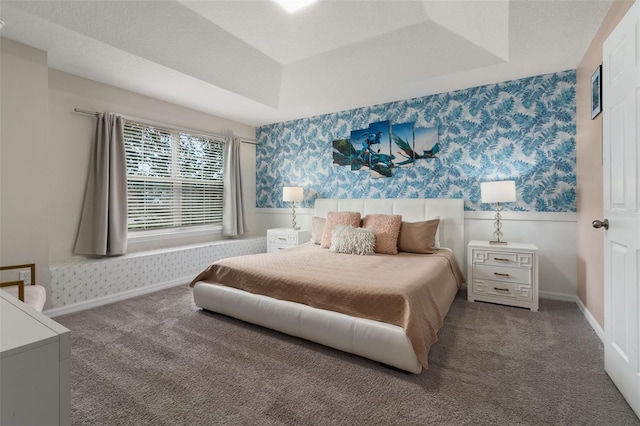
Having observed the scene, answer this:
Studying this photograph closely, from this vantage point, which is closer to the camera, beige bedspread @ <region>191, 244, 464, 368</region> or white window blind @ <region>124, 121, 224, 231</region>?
beige bedspread @ <region>191, 244, 464, 368</region>

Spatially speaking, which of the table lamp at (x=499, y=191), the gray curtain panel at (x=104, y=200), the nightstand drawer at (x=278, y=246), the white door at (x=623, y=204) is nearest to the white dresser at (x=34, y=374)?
the white door at (x=623, y=204)

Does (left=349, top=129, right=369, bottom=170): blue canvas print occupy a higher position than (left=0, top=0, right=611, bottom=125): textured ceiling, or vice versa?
(left=0, top=0, right=611, bottom=125): textured ceiling

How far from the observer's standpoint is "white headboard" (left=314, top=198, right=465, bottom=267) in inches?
142

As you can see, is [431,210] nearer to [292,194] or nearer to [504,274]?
[504,274]

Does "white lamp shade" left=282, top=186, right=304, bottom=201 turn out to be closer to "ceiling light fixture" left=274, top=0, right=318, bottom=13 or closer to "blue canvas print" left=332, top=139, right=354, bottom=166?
"blue canvas print" left=332, top=139, right=354, bottom=166

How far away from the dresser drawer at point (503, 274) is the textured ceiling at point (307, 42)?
2040 millimetres

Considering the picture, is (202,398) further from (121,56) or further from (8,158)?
(121,56)

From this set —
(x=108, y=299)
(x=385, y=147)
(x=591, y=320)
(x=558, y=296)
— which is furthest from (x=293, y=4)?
(x=558, y=296)

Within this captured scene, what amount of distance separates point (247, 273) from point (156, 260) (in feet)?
5.39

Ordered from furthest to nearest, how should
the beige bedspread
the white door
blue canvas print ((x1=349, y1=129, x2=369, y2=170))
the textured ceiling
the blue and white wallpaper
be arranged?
blue canvas print ((x1=349, y1=129, x2=369, y2=170)) → the blue and white wallpaper → the textured ceiling → the beige bedspread → the white door

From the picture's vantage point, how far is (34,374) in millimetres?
787

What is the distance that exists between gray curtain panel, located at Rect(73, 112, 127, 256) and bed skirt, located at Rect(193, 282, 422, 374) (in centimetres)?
129

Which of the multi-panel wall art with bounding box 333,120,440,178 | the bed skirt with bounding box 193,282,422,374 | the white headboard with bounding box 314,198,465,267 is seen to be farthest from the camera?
the multi-panel wall art with bounding box 333,120,440,178

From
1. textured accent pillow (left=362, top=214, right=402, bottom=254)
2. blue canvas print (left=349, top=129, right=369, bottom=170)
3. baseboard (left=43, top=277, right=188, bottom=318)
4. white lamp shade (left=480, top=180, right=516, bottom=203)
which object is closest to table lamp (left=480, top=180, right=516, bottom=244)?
white lamp shade (left=480, top=180, right=516, bottom=203)
